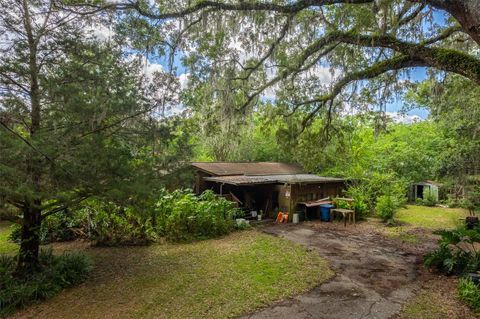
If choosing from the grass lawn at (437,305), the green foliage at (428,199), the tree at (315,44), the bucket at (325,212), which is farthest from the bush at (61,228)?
the green foliage at (428,199)

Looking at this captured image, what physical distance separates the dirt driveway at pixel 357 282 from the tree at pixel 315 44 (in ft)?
11.8

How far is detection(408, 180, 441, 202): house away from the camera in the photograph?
15.8 m

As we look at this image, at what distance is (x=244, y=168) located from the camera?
13297 mm

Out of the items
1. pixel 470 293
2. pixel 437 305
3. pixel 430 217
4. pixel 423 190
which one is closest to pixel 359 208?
pixel 430 217

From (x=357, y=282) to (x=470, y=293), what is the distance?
1.72 metres

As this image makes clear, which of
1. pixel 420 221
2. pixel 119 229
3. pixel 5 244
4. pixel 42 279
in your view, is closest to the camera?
pixel 42 279

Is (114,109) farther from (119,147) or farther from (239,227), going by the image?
(239,227)

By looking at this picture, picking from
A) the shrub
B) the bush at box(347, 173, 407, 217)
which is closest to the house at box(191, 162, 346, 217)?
the bush at box(347, 173, 407, 217)

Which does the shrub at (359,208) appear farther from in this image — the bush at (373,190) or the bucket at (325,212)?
the bucket at (325,212)

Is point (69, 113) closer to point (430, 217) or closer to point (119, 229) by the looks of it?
point (119, 229)

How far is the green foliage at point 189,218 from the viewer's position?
26.4 feet

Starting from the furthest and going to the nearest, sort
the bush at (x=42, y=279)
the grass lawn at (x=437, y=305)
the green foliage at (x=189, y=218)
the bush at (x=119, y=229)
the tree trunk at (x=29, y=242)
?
the green foliage at (x=189, y=218) → the bush at (x=119, y=229) → the tree trunk at (x=29, y=242) → the bush at (x=42, y=279) → the grass lawn at (x=437, y=305)

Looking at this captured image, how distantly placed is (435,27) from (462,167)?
8181 mm

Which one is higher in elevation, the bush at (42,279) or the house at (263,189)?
the house at (263,189)
